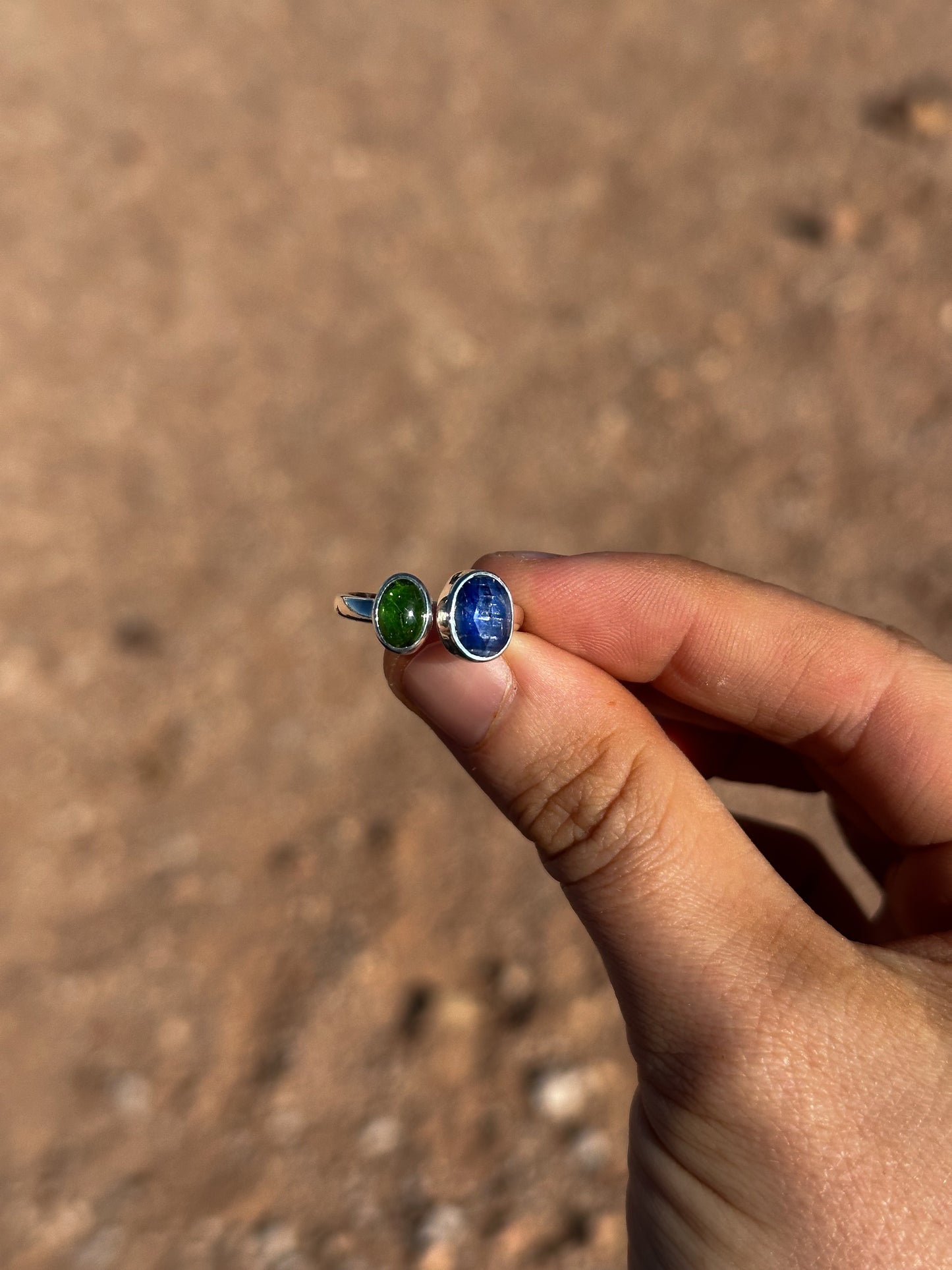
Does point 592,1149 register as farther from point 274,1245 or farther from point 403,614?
point 403,614

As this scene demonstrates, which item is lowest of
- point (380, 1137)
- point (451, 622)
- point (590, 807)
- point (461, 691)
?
point (380, 1137)

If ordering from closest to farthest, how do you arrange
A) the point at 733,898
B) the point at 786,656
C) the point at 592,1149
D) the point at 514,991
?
the point at 733,898, the point at 786,656, the point at 592,1149, the point at 514,991

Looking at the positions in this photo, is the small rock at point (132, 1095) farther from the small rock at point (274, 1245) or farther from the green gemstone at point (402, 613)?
the green gemstone at point (402, 613)

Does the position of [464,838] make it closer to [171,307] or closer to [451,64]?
[171,307]

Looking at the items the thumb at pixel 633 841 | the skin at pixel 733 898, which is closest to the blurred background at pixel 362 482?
the skin at pixel 733 898

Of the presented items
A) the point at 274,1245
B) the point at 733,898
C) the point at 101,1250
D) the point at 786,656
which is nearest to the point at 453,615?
the point at 733,898
